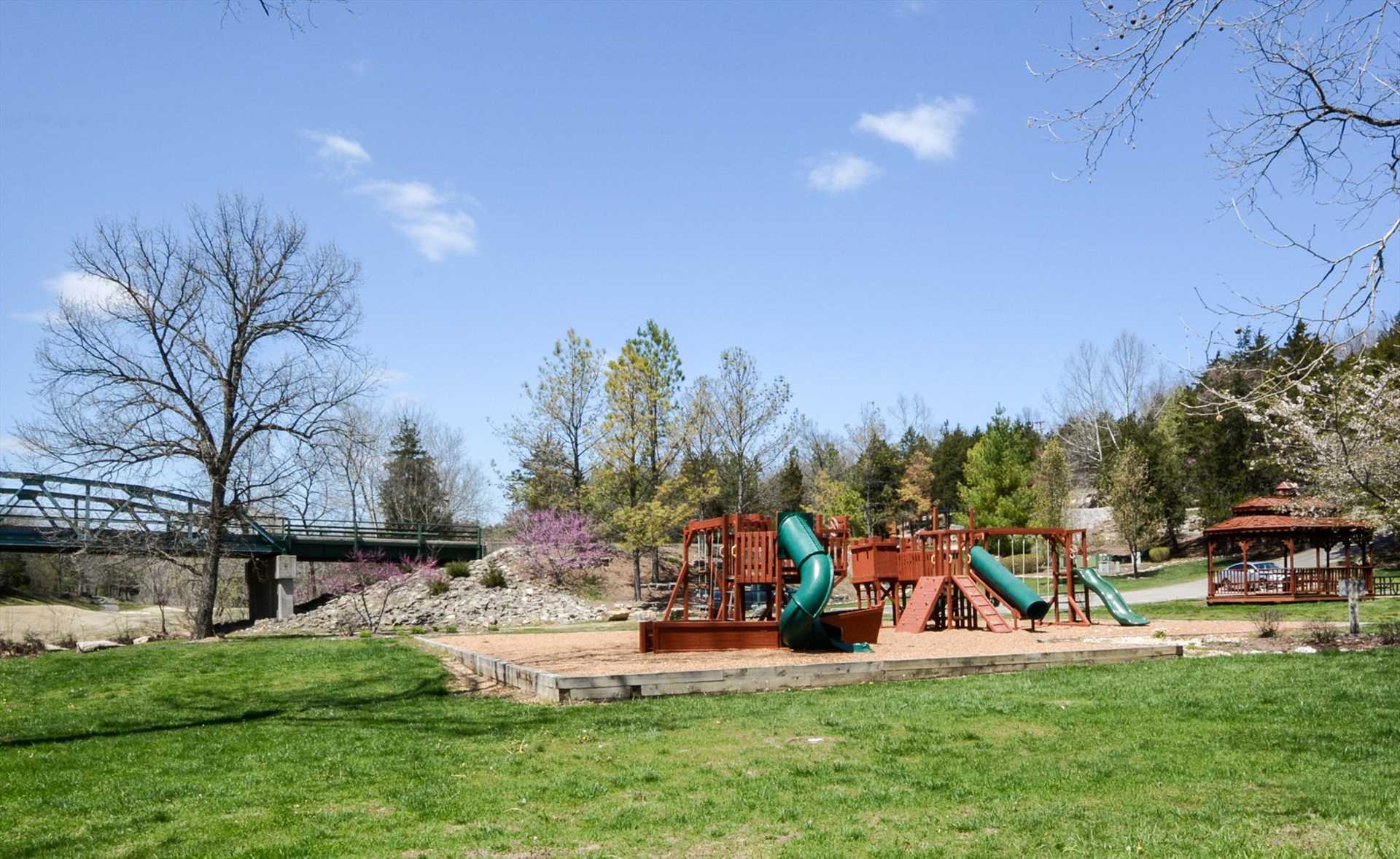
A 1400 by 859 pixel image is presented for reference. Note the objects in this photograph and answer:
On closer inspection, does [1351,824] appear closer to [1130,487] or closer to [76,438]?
[76,438]

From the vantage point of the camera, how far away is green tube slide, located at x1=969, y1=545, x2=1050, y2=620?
70.2 feet

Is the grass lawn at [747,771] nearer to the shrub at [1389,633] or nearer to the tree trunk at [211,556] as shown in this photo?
the shrub at [1389,633]

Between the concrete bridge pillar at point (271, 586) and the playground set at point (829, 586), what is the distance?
21.7 metres

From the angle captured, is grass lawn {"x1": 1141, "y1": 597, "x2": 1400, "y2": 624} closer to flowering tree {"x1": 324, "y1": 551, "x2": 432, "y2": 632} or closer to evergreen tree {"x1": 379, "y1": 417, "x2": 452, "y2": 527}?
flowering tree {"x1": 324, "y1": 551, "x2": 432, "y2": 632}

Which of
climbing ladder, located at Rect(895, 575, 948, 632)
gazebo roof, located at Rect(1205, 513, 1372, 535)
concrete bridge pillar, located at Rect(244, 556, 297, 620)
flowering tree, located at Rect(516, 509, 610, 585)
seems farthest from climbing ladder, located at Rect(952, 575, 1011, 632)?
concrete bridge pillar, located at Rect(244, 556, 297, 620)

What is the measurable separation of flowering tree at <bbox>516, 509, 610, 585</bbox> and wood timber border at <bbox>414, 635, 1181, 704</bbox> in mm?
27860

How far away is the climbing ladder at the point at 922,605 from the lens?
71.3ft

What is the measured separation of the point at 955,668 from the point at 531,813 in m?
8.85

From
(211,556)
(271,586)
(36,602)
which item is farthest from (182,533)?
(36,602)

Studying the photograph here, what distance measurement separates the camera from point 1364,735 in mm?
8188

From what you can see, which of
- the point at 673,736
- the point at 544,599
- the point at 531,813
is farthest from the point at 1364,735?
the point at 544,599

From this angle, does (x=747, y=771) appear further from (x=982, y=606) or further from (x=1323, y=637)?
(x=982, y=606)

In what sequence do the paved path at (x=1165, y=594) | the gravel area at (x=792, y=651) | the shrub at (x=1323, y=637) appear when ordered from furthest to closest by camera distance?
1. the paved path at (x=1165, y=594)
2. the shrub at (x=1323, y=637)
3. the gravel area at (x=792, y=651)

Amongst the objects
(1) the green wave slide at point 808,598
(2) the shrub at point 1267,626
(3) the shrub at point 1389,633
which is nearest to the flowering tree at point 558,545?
(1) the green wave slide at point 808,598
